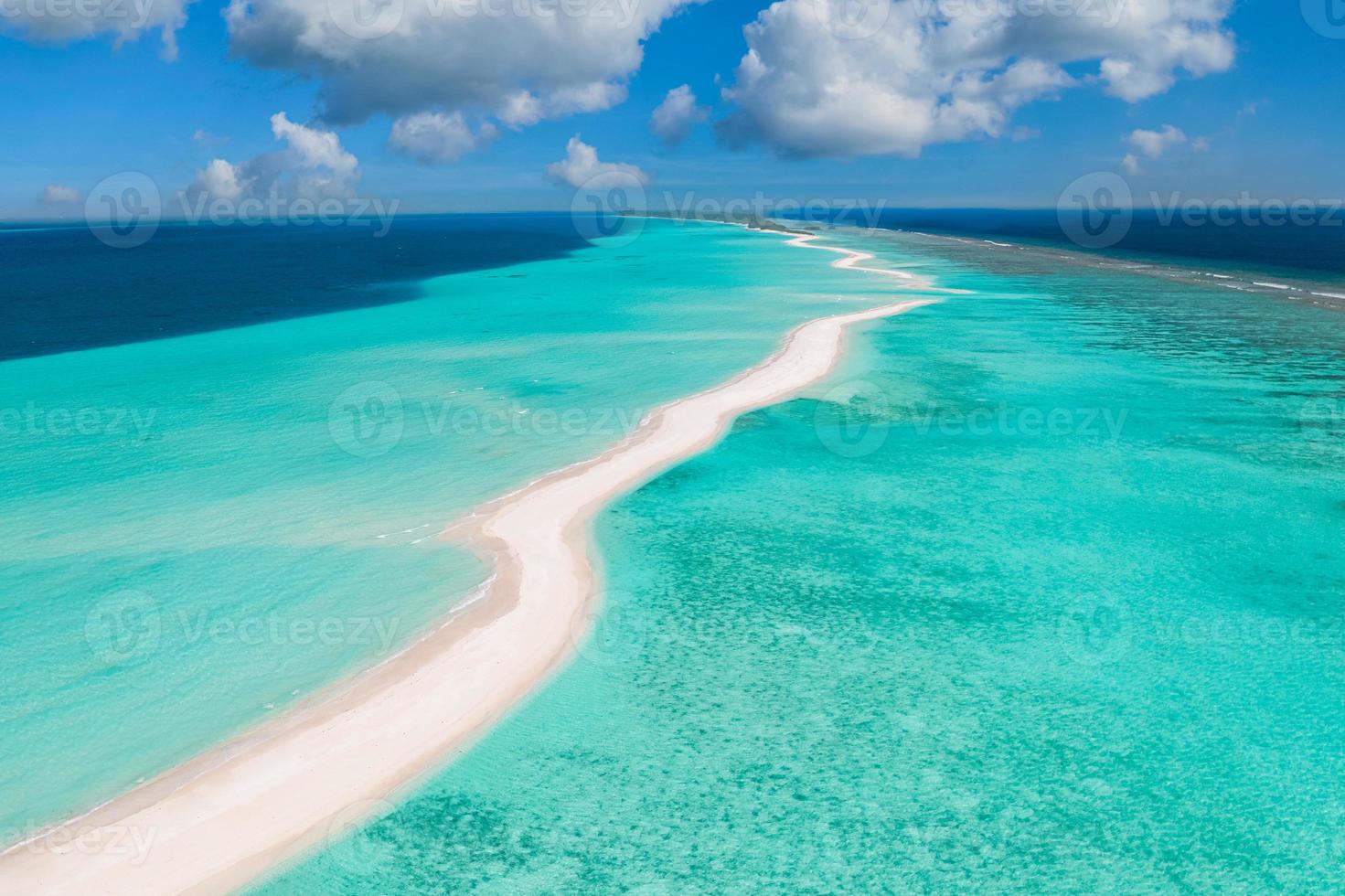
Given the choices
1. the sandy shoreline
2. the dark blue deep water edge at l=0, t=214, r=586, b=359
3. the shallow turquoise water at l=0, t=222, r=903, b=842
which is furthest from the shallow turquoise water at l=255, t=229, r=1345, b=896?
the dark blue deep water edge at l=0, t=214, r=586, b=359

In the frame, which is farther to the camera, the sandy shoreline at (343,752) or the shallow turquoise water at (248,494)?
the shallow turquoise water at (248,494)

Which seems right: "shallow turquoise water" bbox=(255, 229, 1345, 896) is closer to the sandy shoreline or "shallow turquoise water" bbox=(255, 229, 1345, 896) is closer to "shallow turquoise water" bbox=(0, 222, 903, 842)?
the sandy shoreline

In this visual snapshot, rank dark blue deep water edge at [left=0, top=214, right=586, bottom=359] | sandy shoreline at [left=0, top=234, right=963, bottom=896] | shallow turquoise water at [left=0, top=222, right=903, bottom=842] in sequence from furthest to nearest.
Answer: dark blue deep water edge at [left=0, top=214, right=586, bottom=359]
shallow turquoise water at [left=0, top=222, right=903, bottom=842]
sandy shoreline at [left=0, top=234, right=963, bottom=896]

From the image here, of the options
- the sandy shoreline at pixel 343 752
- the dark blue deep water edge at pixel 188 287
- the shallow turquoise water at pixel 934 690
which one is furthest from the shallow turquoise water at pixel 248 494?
the dark blue deep water edge at pixel 188 287

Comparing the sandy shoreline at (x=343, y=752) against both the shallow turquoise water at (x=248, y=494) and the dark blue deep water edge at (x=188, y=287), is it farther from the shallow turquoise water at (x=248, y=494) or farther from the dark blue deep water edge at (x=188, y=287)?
the dark blue deep water edge at (x=188, y=287)

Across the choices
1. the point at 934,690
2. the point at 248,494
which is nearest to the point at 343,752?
the point at 934,690

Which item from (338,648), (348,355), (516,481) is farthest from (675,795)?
(348,355)
